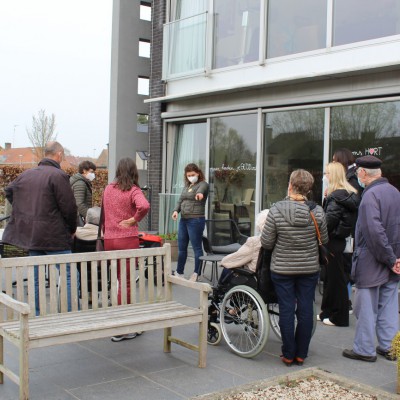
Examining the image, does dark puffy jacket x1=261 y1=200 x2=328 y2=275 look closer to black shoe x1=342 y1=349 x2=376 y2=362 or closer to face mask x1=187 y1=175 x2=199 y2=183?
black shoe x1=342 y1=349 x2=376 y2=362

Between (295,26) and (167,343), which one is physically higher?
(295,26)

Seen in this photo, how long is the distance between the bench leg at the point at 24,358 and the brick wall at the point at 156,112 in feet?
27.8

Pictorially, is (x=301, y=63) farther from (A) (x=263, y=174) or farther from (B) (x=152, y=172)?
(B) (x=152, y=172)

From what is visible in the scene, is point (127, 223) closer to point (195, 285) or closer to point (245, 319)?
point (195, 285)

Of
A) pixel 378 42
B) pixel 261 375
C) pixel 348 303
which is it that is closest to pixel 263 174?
pixel 378 42

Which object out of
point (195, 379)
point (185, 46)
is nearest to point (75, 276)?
point (195, 379)

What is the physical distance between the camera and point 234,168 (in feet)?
37.0

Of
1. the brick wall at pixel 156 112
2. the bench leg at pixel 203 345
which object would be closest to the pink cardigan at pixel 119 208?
the bench leg at pixel 203 345

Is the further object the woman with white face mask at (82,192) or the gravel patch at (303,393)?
the woman with white face mask at (82,192)

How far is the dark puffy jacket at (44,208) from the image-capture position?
6.04 m

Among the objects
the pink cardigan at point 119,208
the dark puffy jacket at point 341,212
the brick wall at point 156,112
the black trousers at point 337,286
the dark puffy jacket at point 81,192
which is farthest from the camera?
the brick wall at point 156,112

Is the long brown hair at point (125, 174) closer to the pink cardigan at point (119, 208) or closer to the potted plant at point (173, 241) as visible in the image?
the pink cardigan at point (119, 208)

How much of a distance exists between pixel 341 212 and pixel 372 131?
308 cm

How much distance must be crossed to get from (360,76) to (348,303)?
3817 mm
